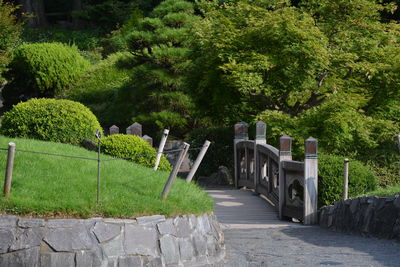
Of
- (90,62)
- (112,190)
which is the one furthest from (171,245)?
(90,62)

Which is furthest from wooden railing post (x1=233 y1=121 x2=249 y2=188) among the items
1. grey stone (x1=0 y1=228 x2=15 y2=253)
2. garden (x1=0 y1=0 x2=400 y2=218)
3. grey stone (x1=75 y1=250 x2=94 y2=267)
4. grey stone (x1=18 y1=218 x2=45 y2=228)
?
grey stone (x1=0 y1=228 x2=15 y2=253)

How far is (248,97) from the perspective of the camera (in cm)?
1836

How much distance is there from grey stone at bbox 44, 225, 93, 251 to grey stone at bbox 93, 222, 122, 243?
0.12 metres

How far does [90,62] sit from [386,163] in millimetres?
18380

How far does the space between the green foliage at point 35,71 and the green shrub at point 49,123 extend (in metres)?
11.8

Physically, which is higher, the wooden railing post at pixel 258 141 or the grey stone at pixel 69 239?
the wooden railing post at pixel 258 141

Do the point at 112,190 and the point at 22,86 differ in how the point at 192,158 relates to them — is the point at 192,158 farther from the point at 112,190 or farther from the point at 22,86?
the point at 112,190

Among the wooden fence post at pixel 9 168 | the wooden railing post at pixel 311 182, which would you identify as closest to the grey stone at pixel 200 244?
the wooden fence post at pixel 9 168

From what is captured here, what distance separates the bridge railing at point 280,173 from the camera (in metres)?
13.4

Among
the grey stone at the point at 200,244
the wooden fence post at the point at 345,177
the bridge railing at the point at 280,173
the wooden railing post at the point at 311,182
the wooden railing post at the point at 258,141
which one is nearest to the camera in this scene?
the grey stone at the point at 200,244

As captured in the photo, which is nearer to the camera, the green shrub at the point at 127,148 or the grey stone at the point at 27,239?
the grey stone at the point at 27,239

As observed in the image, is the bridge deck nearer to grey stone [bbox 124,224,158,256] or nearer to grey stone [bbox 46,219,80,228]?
grey stone [bbox 124,224,158,256]

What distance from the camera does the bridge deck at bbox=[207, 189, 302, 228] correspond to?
1355 centimetres

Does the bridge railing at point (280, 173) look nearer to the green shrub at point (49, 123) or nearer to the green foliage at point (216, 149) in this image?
the green foliage at point (216, 149)
